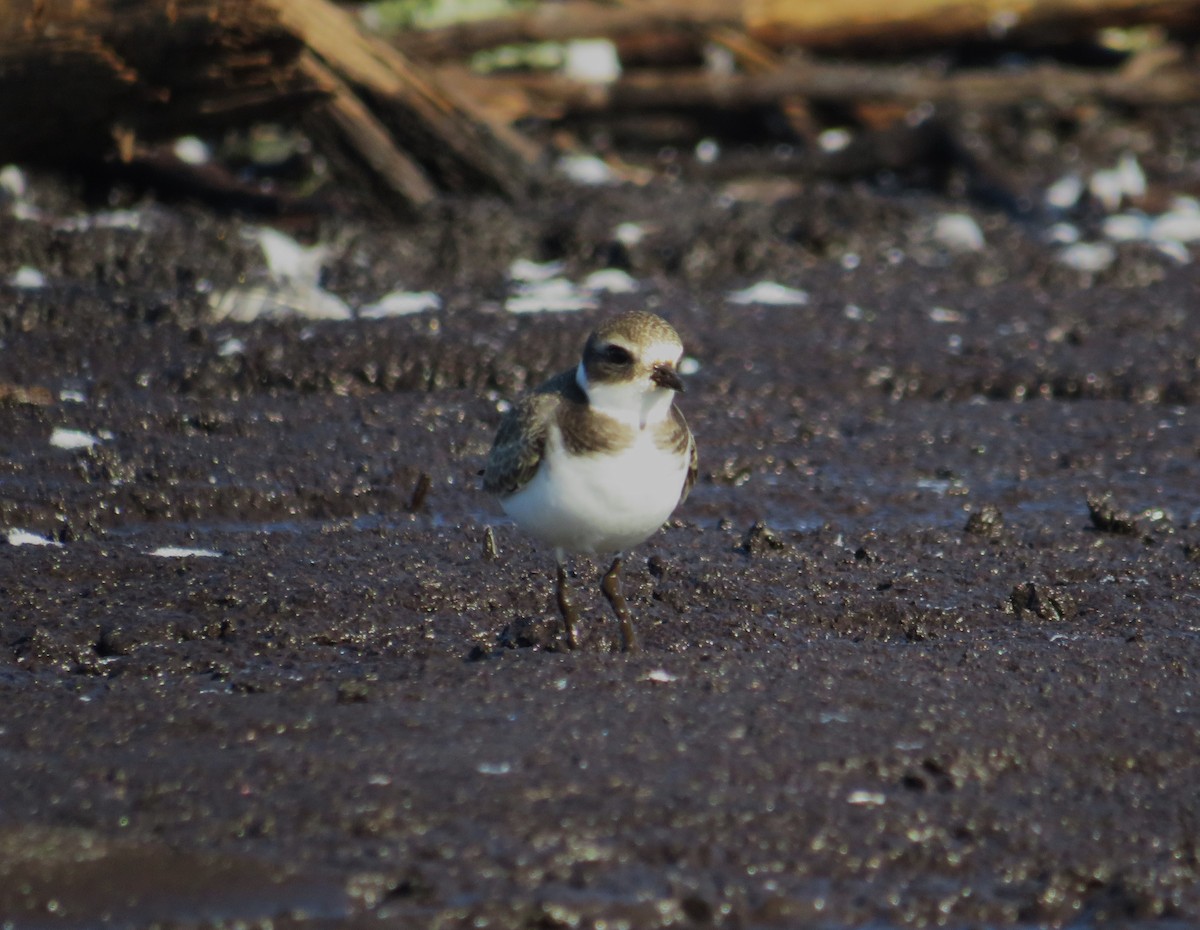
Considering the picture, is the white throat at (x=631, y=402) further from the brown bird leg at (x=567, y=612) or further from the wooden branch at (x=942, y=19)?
the wooden branch at (x=942, y=19)

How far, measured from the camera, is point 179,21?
8.11m

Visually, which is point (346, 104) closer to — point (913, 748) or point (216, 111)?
point (216, 111)

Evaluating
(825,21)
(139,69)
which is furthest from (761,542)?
(825,21)

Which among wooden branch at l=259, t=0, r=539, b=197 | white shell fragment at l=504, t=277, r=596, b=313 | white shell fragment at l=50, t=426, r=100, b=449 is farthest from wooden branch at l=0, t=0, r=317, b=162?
white shell fragment at l=50, t=426, r=100, b=449

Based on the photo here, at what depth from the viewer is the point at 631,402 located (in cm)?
468

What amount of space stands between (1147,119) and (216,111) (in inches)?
309

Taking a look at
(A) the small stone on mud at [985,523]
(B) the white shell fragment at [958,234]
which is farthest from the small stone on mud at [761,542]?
(B) the white shell fragment at [958,234]

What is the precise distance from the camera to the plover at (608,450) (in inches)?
181

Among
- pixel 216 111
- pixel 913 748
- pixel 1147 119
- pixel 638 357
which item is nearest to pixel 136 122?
pixel 216 111

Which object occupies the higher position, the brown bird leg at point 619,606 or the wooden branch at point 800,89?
the wooden branch at point 800,89

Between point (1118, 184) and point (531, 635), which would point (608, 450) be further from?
point (1118, 184)

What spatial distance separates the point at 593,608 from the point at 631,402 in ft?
2.49

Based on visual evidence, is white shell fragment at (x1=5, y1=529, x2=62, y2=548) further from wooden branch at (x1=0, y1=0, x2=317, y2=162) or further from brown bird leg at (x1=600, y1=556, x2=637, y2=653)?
wooden branch at (x1=0, y1=0, x2=317, y2=162)

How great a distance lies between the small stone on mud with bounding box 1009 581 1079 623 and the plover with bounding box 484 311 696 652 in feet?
3.72
